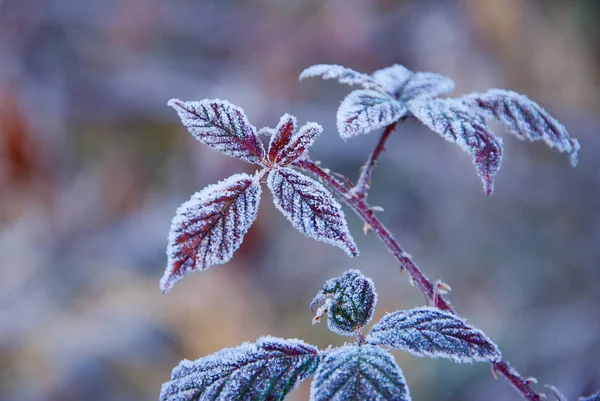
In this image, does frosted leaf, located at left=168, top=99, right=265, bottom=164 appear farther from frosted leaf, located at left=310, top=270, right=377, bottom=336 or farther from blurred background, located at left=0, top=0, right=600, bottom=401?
blurred background, located at left=0, top=0, right=600, bottom=401

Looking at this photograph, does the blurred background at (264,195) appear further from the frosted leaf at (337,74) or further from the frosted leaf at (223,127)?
the frosted leaf at (223,127)

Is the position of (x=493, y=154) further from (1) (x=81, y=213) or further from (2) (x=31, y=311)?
(1) (x=81, y=213)

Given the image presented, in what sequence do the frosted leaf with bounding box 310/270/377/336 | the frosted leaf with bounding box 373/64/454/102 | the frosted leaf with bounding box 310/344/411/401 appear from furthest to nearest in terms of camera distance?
1. the frosted leaf with bounding box 373/64/454/102
2. the frosted leaf with bounding box 310/270/377/336
3. the frosted leaf with bounding box 310/344/411/401

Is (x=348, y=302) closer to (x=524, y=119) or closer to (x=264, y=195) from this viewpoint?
(x=524, y=119)

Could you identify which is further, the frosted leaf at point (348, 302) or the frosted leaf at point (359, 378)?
the frosted leaf at point (348, 302)

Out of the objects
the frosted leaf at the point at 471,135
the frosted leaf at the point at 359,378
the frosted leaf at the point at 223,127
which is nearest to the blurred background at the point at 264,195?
the frosted leaf at the point at 471,135

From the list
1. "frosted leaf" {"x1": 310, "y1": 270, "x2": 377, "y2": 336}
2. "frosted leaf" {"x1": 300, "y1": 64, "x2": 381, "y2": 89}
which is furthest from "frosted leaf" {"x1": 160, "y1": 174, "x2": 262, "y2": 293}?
"frosted leaf" {"x1": 300, "y1": 64, "x2": 381, "y2": 89}
